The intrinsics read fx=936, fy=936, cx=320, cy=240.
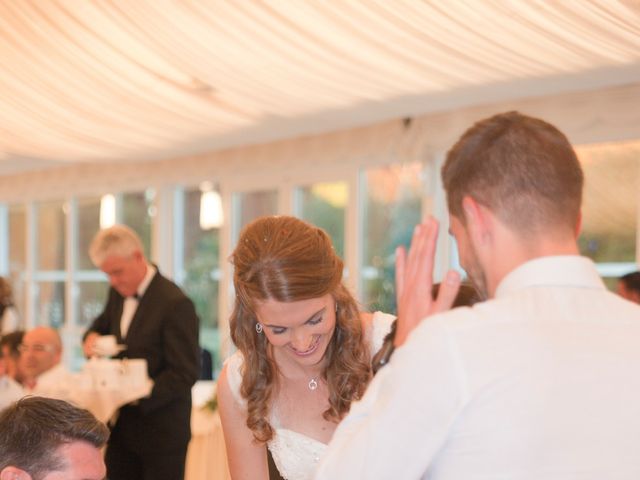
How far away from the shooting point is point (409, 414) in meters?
1.12

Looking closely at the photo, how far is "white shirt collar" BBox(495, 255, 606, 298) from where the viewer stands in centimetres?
115

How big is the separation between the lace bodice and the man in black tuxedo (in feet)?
5.17

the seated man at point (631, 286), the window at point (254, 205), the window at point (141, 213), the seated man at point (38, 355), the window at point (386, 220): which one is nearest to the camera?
the seated man at point (631, 286)

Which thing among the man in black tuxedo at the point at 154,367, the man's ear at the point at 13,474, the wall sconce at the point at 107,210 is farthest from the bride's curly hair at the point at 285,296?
the wall sconce at the point at 107,210

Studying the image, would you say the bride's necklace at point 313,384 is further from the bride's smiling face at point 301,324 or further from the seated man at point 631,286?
the seated man at point 631,286

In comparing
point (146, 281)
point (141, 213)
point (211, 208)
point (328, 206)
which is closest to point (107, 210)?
point (141, 213)

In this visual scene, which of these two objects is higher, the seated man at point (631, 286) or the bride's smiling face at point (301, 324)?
the bride's smiling face at point (301, 324)

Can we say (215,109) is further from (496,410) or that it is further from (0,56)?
(496,410)

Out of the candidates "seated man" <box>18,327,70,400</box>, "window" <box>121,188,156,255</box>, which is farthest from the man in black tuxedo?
"window" <box>121,188,156,255</box>

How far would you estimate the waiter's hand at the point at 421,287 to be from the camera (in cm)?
123

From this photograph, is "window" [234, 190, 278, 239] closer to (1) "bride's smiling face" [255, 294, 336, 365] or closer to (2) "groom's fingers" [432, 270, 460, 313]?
(1) "bride's smiling face" [255, 294, 336, 365]

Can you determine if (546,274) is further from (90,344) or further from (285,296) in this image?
(90,344)

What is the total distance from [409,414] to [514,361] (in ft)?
0.46

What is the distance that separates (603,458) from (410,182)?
543 cm
